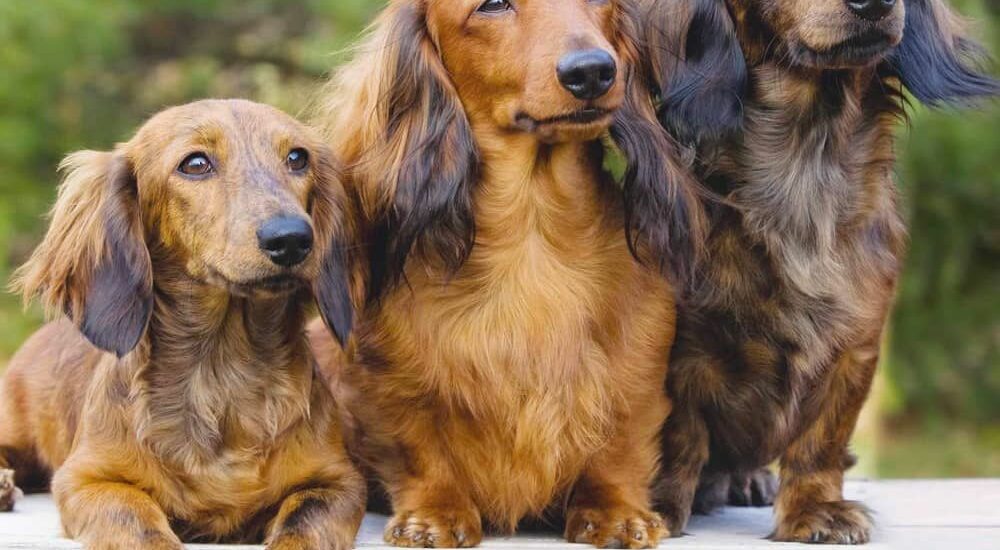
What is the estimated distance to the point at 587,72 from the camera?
12.2 ft

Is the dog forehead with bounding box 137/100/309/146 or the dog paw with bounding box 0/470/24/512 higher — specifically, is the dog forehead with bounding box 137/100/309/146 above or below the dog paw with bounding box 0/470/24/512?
above

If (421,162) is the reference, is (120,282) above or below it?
below

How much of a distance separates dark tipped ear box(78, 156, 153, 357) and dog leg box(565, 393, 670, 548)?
116 centimetres

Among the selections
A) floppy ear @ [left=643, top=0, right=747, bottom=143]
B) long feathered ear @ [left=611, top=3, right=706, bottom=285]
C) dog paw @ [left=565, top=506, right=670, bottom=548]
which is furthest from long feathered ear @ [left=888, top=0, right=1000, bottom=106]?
dog paw @ [left=565, top=506, right=670, bottom=548]

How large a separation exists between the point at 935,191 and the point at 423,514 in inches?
243

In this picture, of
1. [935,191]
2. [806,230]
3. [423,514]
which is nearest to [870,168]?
[806,230]

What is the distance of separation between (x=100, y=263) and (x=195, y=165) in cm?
33

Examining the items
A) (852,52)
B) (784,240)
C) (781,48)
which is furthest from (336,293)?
(852,52)

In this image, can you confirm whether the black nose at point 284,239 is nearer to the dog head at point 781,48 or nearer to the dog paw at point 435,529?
the dog paw at point 435,529

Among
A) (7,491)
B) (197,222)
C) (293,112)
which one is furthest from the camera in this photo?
(293,112)

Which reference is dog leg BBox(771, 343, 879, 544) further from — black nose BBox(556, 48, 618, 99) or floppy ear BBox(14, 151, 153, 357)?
floppy ear BBox(14, 151, 153, 357)

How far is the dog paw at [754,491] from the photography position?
4.88 meters

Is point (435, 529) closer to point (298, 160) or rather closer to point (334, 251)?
point (334, 251)

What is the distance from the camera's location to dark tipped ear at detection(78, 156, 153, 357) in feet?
12.5
